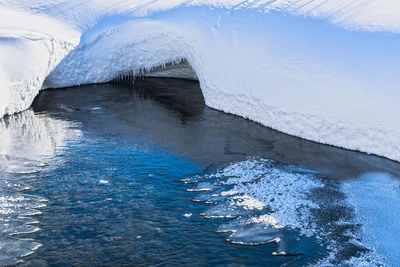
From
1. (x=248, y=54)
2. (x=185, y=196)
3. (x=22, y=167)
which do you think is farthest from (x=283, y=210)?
(x=248, y=54)

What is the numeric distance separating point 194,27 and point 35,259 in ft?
20.1

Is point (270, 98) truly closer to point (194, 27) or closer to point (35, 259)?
Answer: point (194, 27)

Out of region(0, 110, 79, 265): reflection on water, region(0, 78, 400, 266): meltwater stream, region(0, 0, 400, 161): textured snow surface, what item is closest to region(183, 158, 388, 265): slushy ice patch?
region(0, 78, 400, 266): meltwater stream

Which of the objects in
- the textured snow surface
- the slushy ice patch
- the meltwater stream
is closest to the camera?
the meltwater stream

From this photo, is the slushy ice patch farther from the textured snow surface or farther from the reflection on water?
the reflection on water

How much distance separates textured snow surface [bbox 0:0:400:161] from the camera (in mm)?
6820

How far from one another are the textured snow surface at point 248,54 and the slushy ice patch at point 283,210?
4.52ft

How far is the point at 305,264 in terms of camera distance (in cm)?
407

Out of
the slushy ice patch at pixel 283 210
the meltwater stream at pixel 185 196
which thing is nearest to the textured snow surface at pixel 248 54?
the meltwater stream at pixel 185 196

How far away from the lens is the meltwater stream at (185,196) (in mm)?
4246

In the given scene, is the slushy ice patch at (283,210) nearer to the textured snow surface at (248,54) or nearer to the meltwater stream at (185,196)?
the meltwater stream at (185,196)

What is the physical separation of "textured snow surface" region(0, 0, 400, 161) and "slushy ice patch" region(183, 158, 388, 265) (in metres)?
1.38

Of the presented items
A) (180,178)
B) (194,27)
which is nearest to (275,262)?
(180,178)

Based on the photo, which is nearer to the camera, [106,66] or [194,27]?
[194,27]
